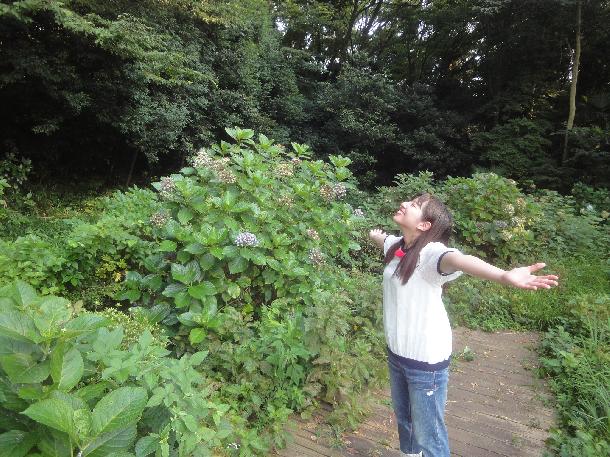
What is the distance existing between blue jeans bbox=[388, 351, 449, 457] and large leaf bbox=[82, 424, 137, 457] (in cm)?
115

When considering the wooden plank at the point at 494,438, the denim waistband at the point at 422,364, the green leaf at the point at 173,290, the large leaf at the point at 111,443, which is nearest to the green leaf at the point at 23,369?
the large leaf at the point at 111,443

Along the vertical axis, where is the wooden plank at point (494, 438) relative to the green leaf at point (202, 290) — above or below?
below

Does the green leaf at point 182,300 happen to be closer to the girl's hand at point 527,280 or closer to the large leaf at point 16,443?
the large leaf at point 16,443

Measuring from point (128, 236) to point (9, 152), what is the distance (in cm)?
855

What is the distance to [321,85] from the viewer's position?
14.5m

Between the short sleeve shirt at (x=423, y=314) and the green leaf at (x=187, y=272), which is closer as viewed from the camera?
the short sleeve shirt at (x=423, y=314)

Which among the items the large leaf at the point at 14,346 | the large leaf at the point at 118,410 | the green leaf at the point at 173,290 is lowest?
the green leaf at the point at 173,290

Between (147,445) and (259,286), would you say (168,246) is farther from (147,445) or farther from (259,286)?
Answer: (147,445)

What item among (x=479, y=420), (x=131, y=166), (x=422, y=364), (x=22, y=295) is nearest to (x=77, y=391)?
(x=22, y=295)

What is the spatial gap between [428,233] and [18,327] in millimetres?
1466

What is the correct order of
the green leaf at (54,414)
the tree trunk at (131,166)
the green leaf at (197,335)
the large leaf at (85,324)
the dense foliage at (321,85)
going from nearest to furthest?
the green leaf at (54,414) < the large leaf at (85,324) < the green leaf at (197,335) < the dense foliage at (321,85) < the tree trunk at (131,166)

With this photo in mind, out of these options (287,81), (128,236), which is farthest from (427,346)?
(287,81)

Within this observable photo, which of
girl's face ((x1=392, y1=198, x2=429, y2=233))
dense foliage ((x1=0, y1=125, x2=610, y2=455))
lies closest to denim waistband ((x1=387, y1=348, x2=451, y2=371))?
girl's face ((x1=392, y1=198, x2=429, y2=233))

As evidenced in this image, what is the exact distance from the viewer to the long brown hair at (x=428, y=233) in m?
1.81
